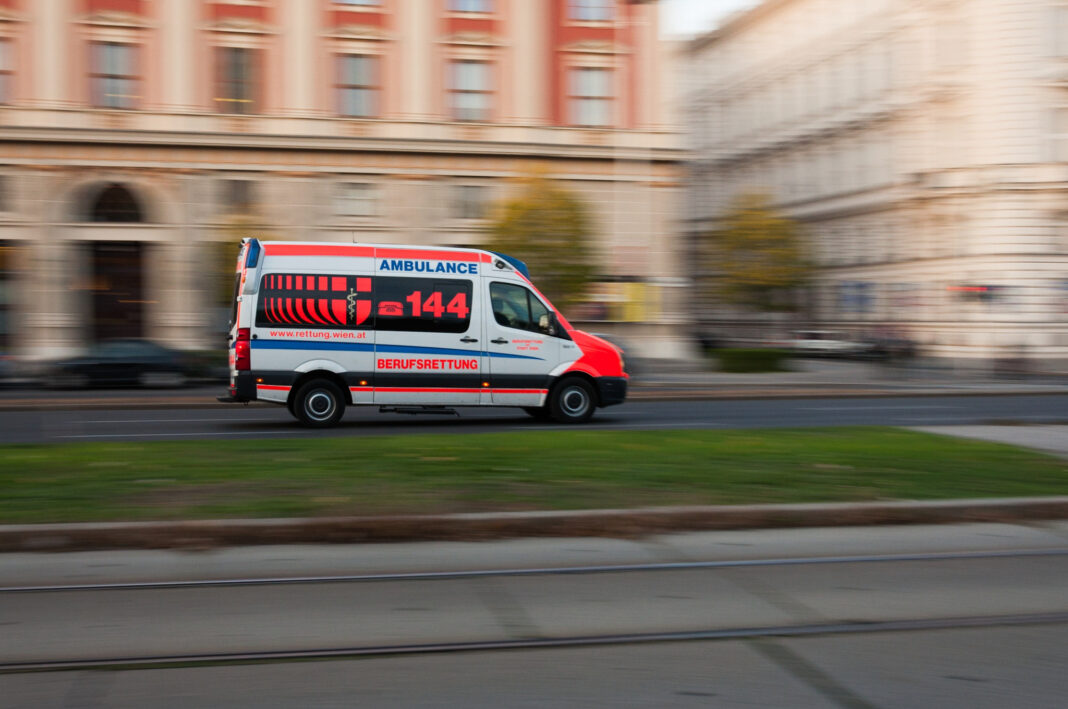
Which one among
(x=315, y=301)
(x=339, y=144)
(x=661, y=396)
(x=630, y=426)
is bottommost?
(x=661, y=396)

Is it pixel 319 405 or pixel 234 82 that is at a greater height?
pixel 234 82

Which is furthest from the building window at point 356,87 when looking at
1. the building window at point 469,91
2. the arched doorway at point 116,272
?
the arched doorway at point 116,272

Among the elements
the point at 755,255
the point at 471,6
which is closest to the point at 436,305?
the point at 471,6

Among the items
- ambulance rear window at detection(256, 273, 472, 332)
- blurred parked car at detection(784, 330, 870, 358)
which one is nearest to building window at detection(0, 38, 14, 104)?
ambulance rear window at detection(256, 273, 472, 332)

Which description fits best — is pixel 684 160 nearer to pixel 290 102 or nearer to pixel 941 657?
pixel 290 102

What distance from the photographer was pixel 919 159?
54.6m

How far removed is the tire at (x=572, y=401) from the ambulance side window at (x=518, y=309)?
894mm

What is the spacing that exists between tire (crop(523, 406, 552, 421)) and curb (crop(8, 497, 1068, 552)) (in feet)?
29.1

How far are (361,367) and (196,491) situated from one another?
7481 millimetres

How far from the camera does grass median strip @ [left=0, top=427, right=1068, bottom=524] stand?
8211 millimetres

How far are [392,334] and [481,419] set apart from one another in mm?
2375

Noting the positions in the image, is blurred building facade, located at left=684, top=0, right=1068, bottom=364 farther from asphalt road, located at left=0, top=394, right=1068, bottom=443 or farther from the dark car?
the dark car

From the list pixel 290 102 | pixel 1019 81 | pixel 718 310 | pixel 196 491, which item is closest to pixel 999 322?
pixel 1019 81

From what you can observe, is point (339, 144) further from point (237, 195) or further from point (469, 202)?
point (469, 202)
